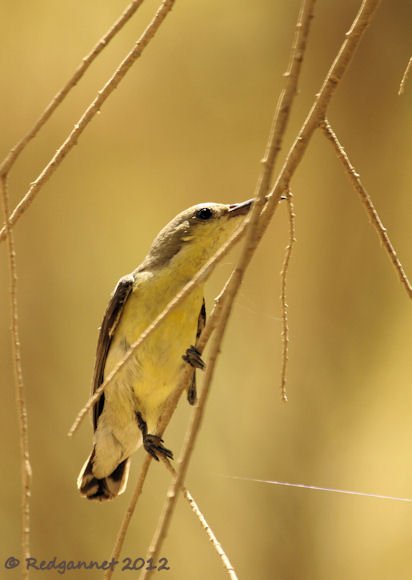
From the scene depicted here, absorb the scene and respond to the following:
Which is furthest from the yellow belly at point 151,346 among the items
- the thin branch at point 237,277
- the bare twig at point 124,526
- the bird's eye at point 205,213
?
the thin branch at point 237,277

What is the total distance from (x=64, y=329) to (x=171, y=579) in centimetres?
91

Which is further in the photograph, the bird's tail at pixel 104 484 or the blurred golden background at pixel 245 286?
the blurred golden background at pixel 245 286

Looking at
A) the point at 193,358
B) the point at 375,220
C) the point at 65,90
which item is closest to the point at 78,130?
the point at 65,90

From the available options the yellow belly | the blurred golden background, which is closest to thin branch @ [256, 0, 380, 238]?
the yellow belly

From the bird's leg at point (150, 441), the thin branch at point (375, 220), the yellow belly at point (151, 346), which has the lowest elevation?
the bird's leg at point (150, 441)

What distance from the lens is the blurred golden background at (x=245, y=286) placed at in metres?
2.39

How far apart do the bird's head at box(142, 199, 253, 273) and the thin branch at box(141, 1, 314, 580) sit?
81cm

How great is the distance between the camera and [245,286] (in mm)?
2213

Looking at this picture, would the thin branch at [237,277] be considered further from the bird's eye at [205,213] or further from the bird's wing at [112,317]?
the bird's wing at [112,317]

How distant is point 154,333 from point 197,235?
220 millimetres

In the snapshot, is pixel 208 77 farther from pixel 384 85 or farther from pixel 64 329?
pixel 64 329

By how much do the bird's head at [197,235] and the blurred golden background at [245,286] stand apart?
0.58 metres

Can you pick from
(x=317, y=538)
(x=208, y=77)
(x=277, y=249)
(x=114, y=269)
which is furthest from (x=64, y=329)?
(x=317, y=538)

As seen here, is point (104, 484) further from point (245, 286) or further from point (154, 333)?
point (245, 286)
